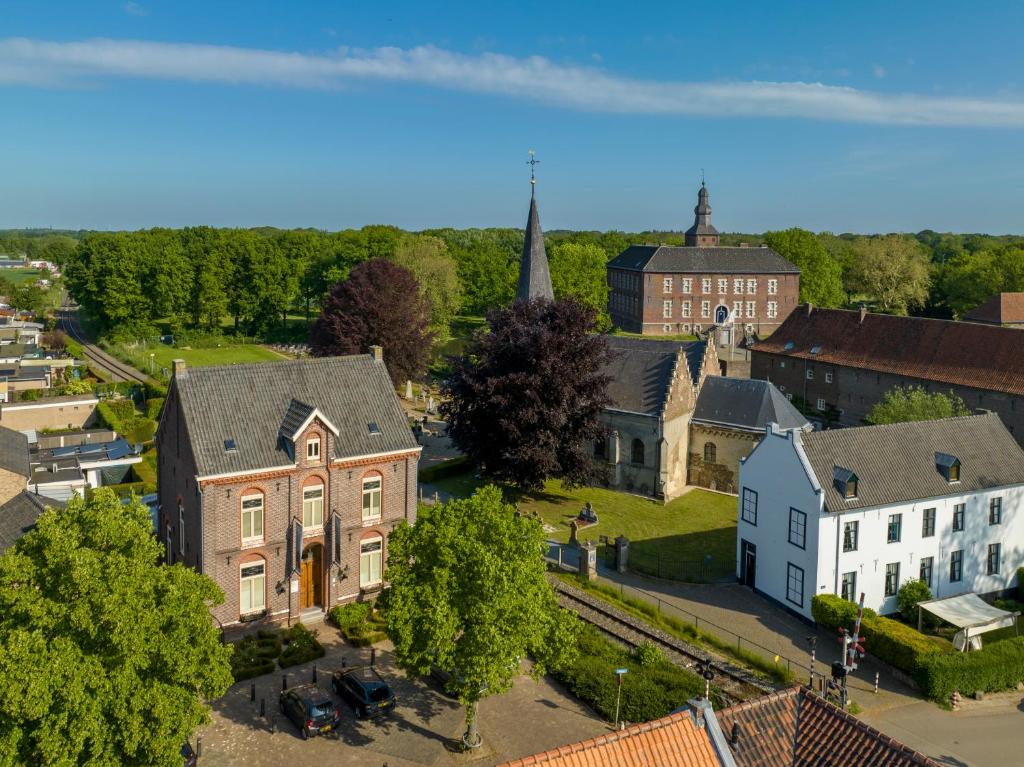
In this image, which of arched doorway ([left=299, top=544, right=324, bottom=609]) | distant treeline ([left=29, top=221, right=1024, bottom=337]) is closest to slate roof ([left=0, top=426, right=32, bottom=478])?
arched doorway ([left=299, top=544, right=324, bottom=609])

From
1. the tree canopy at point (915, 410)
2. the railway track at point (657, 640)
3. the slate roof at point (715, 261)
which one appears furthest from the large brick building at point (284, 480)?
the slate roof at point (715, 261)

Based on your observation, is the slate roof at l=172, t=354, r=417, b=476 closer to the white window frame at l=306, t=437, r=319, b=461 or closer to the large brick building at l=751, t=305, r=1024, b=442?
the white window frame at l=306, t=437, r=319, b=461

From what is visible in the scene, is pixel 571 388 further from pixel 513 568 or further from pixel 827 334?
pixel 827 334

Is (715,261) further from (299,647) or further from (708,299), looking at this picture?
(299,647)

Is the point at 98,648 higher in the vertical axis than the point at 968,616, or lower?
higher

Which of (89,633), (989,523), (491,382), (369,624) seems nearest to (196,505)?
(369,624)

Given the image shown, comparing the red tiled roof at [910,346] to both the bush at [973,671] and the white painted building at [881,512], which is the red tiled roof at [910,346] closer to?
the white painted building at [881,512]

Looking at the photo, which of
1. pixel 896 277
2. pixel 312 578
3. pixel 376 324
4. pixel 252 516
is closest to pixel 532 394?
pixel 312 578
